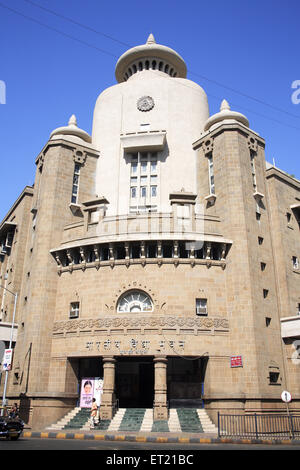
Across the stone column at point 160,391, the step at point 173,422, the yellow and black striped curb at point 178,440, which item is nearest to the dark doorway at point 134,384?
the stone column at point 160,391

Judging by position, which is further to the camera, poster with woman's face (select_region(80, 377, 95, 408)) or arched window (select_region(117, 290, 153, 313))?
arched window (select_region(117, 290, 153, 313))

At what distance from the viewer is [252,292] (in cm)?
3003

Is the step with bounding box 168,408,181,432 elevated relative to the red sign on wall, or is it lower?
lower

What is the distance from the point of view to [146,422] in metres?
26.6

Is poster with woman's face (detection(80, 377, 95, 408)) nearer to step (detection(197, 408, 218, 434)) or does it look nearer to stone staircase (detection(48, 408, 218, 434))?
stone staircase (detection(48, 408, 218, 434))

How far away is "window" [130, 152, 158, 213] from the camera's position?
38.5 metres

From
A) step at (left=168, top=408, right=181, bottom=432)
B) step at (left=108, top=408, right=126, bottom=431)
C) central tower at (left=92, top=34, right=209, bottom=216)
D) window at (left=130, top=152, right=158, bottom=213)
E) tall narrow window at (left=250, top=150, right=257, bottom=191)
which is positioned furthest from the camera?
central tower at (left=92, top=34, right=209, bottom=216)

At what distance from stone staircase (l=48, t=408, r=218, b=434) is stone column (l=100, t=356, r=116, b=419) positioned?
22.0 inches

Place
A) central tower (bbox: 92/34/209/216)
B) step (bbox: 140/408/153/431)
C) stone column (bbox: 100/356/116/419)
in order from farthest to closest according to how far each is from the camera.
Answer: central tower (bbox: 92/34/209/216), stone column (bbox: 100/356/116/419), step (bbox: 140/408/153/431)

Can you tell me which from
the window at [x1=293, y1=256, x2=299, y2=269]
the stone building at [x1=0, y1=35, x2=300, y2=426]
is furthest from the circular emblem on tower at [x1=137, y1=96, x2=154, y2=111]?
the window at [x1=293, y1=256, x2=299, y2=269]

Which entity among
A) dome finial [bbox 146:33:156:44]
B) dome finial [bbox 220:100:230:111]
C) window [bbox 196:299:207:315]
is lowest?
window [bbox 196:299:207:315]

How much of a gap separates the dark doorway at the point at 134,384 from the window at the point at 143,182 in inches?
542

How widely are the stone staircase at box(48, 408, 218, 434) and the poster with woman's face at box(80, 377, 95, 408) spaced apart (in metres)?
1.08

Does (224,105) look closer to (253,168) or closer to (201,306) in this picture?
(253,168)
